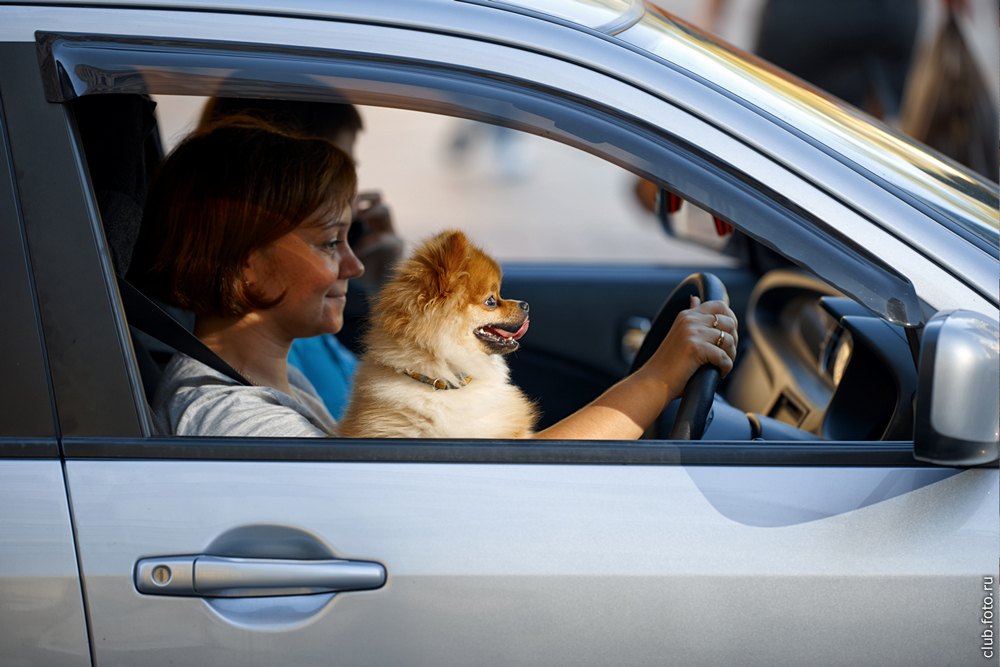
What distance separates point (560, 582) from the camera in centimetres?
124

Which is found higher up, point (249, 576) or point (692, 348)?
point (692, 348)

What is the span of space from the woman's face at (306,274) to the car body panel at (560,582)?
0.69 m

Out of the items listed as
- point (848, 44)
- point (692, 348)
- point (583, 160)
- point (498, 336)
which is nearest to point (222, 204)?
point (498, 336)

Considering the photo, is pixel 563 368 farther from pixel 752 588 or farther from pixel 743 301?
pixel 752 588

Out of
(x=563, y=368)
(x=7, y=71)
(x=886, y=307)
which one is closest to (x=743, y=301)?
(x=563, y=368)

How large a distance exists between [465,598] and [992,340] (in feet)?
2.70

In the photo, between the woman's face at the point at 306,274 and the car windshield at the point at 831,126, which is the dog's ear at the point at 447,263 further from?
the car windshield at the point at 831,126

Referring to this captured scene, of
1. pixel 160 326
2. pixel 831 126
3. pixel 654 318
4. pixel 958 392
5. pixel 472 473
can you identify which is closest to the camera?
pixel 958 392

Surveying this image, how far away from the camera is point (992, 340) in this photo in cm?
117

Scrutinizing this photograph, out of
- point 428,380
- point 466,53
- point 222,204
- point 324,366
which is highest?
point 324,366

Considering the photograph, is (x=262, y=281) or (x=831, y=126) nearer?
(x=831, y=126)

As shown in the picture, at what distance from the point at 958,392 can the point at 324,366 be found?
1880 millimetres

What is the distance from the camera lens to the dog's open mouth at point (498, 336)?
5.64 ft
